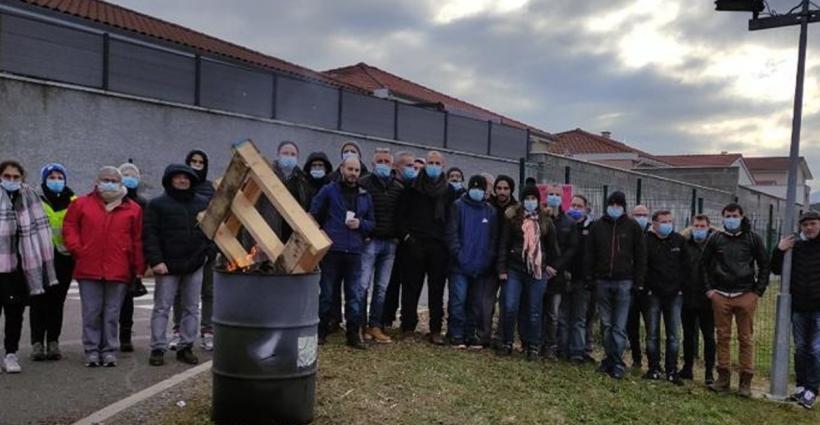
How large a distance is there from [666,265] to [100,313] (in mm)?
5791

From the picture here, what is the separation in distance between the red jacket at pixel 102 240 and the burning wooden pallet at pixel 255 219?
6.09 ft

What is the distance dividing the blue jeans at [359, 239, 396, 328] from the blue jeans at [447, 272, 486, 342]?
2.58 ft

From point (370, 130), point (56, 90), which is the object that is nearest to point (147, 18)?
point (370, 130)

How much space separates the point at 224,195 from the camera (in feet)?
16.7

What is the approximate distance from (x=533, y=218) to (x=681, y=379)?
2.53 metres

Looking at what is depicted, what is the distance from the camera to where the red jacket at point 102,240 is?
21.4 ft

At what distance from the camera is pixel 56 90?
48.4ft

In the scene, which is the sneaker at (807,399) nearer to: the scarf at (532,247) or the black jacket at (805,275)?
the black jacket at (805,275)

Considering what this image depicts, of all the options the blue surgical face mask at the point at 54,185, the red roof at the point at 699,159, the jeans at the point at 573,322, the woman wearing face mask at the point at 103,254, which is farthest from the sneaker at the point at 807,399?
the red roof at the point at 699,159

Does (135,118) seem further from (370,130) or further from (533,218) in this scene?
(533,218)

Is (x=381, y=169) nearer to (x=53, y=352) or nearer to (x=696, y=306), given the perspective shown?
(x=53, y=352)

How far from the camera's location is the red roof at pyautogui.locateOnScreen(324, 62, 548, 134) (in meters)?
33.9

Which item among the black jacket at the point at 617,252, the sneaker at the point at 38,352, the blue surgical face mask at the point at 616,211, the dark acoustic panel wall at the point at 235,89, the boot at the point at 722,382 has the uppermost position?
the dark acoustic panel wall at the point at 235,89

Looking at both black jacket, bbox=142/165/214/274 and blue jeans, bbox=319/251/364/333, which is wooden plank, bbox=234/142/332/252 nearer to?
black jacket, bbox=142/165/214/274
